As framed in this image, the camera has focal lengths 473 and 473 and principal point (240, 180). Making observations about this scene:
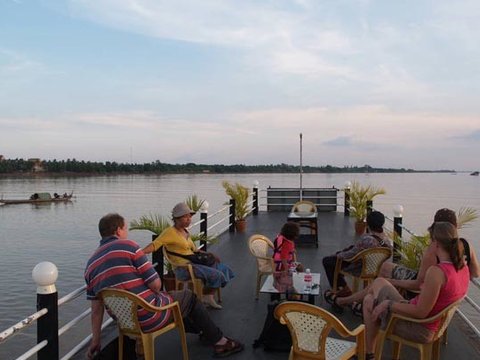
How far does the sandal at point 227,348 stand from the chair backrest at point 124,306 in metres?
0.80

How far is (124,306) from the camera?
310 centimetres

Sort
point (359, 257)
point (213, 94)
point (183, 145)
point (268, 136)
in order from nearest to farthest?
1. point (359, 257)
2. point (213, 94)
3. point (268, 136)
4. point (183, 145)

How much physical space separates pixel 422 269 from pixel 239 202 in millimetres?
7014

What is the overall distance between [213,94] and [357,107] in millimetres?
5909

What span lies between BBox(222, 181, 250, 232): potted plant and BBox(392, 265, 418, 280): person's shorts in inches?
251

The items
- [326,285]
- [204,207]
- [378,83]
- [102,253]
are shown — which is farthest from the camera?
[378,83]

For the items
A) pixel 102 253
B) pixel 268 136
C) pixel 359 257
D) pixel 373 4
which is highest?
pixel 373 4

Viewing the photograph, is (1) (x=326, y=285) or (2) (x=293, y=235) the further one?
(1) (x=326, y=285)

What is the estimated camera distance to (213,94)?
1878 centimetres

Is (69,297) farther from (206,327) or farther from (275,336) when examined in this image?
(275,336)

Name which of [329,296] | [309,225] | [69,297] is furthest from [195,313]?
[309,225]

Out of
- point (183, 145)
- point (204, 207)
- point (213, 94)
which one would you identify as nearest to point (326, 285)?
point (204, 207)

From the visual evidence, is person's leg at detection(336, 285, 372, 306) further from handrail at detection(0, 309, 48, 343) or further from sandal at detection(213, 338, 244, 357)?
handrail at detection(0, 309, 48, 343)

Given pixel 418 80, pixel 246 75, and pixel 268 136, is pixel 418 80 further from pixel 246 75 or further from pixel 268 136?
pixel 268 136
